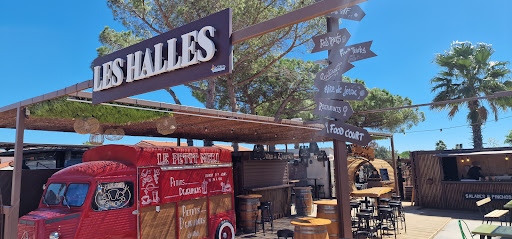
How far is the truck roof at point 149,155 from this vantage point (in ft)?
22.2

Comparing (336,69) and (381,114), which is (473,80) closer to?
(381,114)

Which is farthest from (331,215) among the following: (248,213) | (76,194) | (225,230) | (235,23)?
(235,23)

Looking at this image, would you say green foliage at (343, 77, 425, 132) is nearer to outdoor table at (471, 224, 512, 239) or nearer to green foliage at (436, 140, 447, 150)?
outdoor table at (471, 224, 512, 239)

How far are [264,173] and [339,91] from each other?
8.73 meters

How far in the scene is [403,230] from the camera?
10211mm

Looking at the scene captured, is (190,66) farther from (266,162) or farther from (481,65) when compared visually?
(481,65)

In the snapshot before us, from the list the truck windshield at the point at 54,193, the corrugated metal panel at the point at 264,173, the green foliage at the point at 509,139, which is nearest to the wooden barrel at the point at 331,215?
the truck windshield at the point at 54,193

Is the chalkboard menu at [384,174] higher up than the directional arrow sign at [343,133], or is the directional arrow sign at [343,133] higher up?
the directional arrow sign at [343,133]

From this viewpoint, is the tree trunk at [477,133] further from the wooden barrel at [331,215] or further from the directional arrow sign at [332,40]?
the directional arrow sign at [332,40]

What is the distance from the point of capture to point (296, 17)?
9.96 ft

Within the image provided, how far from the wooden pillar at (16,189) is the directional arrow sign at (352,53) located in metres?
5.84

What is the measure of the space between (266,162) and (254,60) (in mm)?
6559

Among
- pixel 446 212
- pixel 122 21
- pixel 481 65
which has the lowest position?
pixel 446 212

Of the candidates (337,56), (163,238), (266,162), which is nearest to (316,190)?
(266,162)
